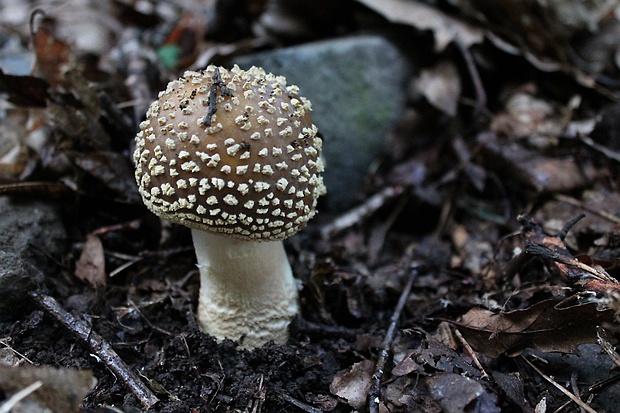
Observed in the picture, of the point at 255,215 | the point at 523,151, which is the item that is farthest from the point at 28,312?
the point at 523,151

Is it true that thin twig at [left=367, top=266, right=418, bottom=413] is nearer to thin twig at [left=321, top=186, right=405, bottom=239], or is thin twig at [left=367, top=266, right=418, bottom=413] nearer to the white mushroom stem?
the white mushroom stem

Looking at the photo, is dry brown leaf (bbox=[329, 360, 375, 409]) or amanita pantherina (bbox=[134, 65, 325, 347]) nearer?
amanita pantherina (bbox=[134, 65, 325, 347])

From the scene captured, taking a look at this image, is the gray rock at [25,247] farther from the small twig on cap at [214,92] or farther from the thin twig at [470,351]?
the thin twig at [470,351]

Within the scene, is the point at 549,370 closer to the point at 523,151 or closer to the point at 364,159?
the point at 523,151

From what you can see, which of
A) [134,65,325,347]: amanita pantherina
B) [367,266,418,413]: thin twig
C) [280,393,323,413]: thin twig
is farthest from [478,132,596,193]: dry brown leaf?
[280,393,323,413]: thin twig

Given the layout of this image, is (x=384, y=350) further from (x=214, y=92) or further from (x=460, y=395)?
(x=214, y=92)

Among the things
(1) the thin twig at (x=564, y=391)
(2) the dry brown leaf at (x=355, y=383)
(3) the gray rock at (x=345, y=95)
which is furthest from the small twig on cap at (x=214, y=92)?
(1) the thin twig at (x=564, y=391)
